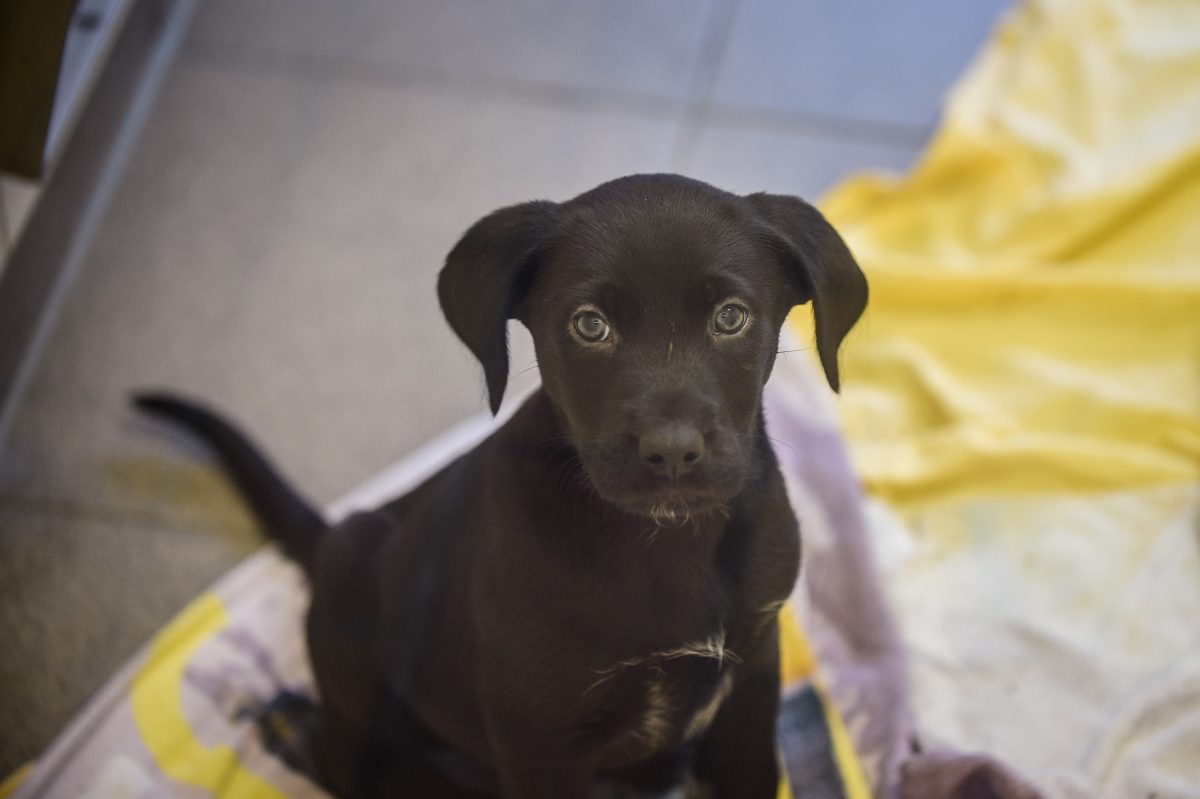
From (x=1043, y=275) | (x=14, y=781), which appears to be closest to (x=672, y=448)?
(x=14, y=781)

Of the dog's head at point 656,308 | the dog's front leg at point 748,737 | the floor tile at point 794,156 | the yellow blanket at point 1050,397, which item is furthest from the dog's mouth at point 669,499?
the yellow blanket at point 1050,397

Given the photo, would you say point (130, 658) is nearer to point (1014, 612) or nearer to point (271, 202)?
point (271, 202)

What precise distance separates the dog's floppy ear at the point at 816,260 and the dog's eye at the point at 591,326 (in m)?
0.18

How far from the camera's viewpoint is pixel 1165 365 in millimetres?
2174

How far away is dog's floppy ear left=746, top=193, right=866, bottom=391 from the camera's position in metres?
1.09

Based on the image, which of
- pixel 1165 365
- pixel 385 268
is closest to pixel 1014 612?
pixel 1165 365

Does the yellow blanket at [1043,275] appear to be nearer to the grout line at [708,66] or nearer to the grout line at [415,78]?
the grout line at [708,66]

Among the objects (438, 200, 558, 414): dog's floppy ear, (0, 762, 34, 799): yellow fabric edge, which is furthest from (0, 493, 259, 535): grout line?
(438, 200, 558, 414): dog's floppy ear

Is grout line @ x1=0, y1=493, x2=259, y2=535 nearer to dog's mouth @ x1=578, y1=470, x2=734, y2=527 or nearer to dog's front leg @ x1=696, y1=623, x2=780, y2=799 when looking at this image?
dog's front leg @ x1=696, y1=623, x2=780, y2=799

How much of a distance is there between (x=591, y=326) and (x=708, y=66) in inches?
63.2

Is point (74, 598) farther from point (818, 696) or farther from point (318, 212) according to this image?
point (818, 696)

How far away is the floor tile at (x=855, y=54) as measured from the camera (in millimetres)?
2533

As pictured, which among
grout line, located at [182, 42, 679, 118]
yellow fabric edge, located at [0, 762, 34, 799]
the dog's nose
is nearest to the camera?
the dog's nose

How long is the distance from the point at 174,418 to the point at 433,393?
1.54 ft
